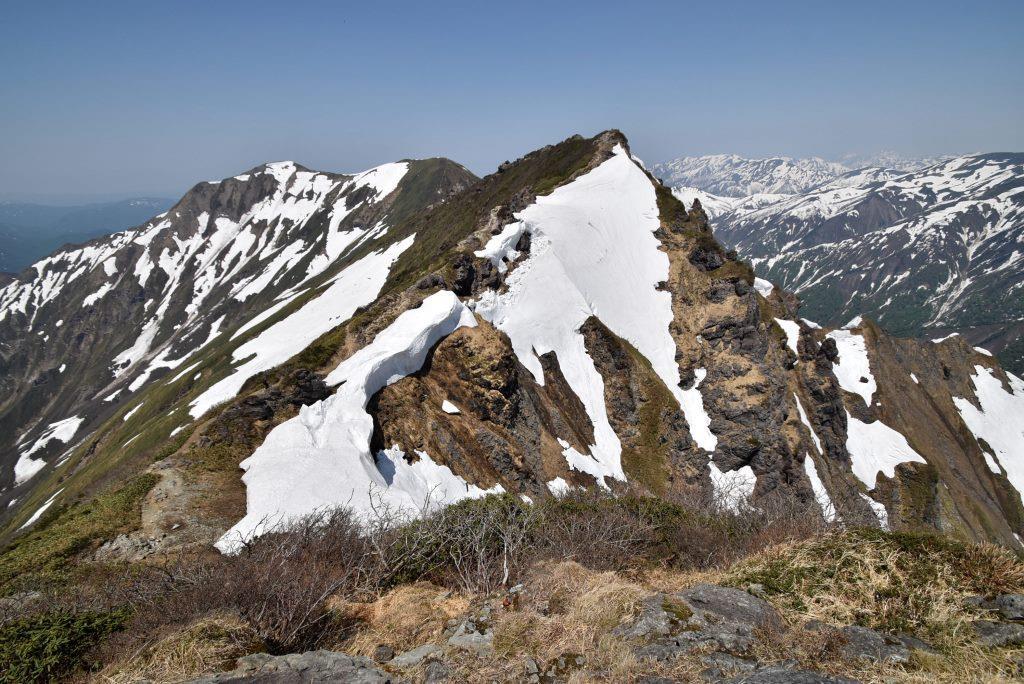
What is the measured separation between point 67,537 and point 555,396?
37386 millimetres

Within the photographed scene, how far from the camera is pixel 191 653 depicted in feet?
24.5

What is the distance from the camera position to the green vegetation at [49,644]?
714cm

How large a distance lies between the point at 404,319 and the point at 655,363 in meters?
35.5

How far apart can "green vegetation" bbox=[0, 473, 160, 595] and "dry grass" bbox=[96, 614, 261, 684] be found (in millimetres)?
11104

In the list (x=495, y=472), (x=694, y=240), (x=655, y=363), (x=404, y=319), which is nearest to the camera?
(x=495, y=472)

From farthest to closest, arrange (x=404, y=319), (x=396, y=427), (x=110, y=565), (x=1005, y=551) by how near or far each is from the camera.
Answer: (x=404, y=319) < (x=396, y=427) < (x=110, y=565) < (x=1005, y=551)

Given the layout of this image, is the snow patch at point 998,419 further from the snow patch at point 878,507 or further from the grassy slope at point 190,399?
the grassy slope at point 190,399

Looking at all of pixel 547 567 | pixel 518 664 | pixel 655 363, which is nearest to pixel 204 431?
pixel 547 567

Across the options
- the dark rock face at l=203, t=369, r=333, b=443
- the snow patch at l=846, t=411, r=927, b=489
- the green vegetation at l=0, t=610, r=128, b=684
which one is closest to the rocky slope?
the dark rock face at l=203, t=369, r=333, b=443

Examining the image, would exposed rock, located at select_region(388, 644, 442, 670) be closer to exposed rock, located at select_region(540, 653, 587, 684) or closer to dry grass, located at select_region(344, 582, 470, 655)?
dry grass, located at select_region(344, 582, 470, 655)

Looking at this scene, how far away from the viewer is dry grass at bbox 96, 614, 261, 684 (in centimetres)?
707

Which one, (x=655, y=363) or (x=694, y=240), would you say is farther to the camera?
(x=694, y=240)

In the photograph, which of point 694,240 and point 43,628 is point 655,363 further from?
point 43,628

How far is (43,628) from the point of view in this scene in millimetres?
7816
